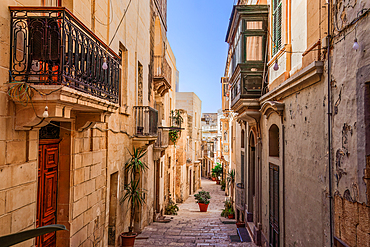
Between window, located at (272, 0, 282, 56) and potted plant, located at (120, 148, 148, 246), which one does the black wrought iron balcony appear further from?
window, located at (272, 0, 282, 56)

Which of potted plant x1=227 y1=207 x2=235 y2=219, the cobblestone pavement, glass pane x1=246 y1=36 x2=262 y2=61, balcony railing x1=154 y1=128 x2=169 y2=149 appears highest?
glass pane x1=246 y1=36 x2=262 y2=61

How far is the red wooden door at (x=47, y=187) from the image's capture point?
4453 millimetres

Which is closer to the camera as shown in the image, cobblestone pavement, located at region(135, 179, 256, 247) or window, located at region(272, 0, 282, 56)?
window, located at region(272, 0, 282, 56)

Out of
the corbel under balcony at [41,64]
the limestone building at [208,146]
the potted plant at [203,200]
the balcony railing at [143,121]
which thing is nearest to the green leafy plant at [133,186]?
the balcony railing at [143,121]

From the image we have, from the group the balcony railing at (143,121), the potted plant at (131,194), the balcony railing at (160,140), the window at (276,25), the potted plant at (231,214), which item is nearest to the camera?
the window at (276,25)

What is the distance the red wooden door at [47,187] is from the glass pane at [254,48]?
6060 millimetres

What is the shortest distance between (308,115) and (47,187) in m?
4.70

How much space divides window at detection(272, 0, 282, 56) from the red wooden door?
576 cm

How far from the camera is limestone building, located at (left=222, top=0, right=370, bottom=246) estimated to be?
3.31 meters

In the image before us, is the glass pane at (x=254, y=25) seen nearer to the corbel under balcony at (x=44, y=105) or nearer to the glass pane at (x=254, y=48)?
the glass pane at (x=254, y=48)

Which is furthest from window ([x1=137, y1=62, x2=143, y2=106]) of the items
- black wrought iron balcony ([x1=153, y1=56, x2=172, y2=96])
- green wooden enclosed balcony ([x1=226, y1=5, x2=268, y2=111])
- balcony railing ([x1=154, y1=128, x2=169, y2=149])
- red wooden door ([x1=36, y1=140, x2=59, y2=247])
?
red wooden door ([x1=36, y1=140, x2=59, y2=247])

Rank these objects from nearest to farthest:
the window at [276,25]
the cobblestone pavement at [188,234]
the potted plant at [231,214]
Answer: the window at [276,25], the cobblestone pavement at [188,234], the potted plant at [231,214]

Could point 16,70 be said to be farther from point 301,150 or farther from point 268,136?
point 268,136

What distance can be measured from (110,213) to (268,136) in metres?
4.94
